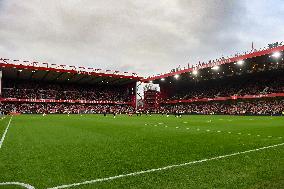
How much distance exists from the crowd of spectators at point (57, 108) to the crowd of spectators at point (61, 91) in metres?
1.76

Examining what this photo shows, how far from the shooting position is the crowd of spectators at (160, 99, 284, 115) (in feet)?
151

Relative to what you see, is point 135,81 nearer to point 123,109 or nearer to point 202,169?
point 123,109

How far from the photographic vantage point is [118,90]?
7581cm

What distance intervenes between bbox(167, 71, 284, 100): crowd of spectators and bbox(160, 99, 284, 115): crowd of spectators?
7.58 feet

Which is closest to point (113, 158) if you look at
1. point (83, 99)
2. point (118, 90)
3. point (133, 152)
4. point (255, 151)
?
point (133, 152)

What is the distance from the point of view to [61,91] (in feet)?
216

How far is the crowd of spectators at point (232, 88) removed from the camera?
1988 inches

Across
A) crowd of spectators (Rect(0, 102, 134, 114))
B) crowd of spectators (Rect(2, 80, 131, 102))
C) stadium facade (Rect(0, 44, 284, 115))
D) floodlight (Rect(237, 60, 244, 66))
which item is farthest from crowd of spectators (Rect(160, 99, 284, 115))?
crowd of spectators (Rect(0, 102, 134, 114))

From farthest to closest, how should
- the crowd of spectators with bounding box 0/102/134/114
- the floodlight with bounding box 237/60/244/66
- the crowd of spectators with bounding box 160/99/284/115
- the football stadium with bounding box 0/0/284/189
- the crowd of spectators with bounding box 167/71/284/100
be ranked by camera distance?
1. the crowd of spectators with bounding box 0/102/134/114
2. the crowd of spectators with bounding box 167/71/284/100
3. the floodlight with bounding box 237/60/244/66
4. the crowd of spectators with bounding box 160/99/284/115
5. the football stadium with bounding box 0/0/284/189

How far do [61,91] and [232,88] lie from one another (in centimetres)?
4073

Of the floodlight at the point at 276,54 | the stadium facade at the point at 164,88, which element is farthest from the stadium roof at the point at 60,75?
the floodlight at the point at 276,54

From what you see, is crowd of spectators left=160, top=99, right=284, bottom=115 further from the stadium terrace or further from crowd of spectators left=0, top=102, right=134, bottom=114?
crowd of spectators left=0, top=102, right=134, bottom=114

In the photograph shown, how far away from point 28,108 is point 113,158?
58.1 metres

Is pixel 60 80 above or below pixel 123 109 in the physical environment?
above
